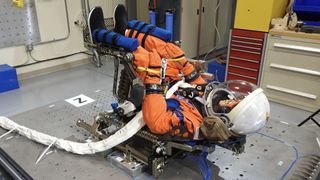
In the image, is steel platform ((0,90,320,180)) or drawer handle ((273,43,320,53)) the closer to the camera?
steel platform ((0,90,320,180))

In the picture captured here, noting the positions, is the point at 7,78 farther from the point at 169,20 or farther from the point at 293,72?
the point at 293,72

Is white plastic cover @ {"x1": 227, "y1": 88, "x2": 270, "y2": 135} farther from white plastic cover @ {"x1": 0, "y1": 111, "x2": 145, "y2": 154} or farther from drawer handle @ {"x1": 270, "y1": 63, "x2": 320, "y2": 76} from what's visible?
drawer handle @ {"x1": 270, "y1": 63, "x2": 320, "y2": 76}

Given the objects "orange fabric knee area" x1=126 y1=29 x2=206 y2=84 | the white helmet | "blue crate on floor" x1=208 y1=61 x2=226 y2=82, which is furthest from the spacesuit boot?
"blue crate on floor" x1=208 y1=61 x2=226 y2=82

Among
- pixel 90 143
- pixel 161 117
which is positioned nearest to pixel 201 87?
pixel 161 117

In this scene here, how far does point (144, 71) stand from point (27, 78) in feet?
8.19

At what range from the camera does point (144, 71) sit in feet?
4.53

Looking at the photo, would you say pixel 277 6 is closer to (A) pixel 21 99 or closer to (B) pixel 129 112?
(B) pixel 129 112

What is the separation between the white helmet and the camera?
1222 mm

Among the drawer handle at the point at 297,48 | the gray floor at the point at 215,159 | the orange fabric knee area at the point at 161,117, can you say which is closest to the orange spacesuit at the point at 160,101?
the orange fabric knee area at the point at 161,117

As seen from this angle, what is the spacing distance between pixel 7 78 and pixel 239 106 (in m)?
2.63


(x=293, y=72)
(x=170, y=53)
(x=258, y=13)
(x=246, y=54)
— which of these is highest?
(x=258, y=13)

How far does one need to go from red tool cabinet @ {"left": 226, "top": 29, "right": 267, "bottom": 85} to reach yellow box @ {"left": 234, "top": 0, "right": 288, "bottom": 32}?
0.06m

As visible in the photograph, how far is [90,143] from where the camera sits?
1640 mm

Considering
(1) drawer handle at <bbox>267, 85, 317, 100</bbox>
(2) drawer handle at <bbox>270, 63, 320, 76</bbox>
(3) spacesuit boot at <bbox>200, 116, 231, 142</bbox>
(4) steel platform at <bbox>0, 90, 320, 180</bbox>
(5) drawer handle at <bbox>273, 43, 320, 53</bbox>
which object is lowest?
(4) steel platform at <bbox>0, 90, 320, 180</bbox>
